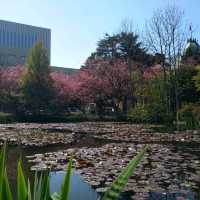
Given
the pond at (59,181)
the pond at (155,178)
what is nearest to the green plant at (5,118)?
the pond at (155,178)

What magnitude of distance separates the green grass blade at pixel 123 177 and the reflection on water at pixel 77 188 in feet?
11.7

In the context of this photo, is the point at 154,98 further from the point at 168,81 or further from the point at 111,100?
the point at 111,100

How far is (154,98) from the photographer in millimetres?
22766

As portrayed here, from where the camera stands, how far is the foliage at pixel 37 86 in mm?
25891

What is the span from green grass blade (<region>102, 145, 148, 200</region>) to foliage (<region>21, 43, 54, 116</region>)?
24.4m

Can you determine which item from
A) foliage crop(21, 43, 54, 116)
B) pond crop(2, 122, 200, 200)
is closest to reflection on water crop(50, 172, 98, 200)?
pond crop(2, 122, 200, 200)

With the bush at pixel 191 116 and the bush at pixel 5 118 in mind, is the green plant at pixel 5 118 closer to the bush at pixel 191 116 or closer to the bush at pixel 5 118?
the bush at pixel 5 118

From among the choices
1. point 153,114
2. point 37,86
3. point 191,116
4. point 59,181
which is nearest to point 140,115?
point 153,114

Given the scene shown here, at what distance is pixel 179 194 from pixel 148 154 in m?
Answer: 3.55

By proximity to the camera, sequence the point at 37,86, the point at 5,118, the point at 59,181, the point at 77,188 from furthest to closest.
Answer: the point at 37,86, the point at 5,118, the point at 59,181, the point at 77,188

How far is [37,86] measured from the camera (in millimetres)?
26266

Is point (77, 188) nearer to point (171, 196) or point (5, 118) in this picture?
point (171, 196)

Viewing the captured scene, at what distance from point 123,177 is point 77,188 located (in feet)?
14.0

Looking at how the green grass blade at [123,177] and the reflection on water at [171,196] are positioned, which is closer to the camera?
the green grass blade at [123,177]
